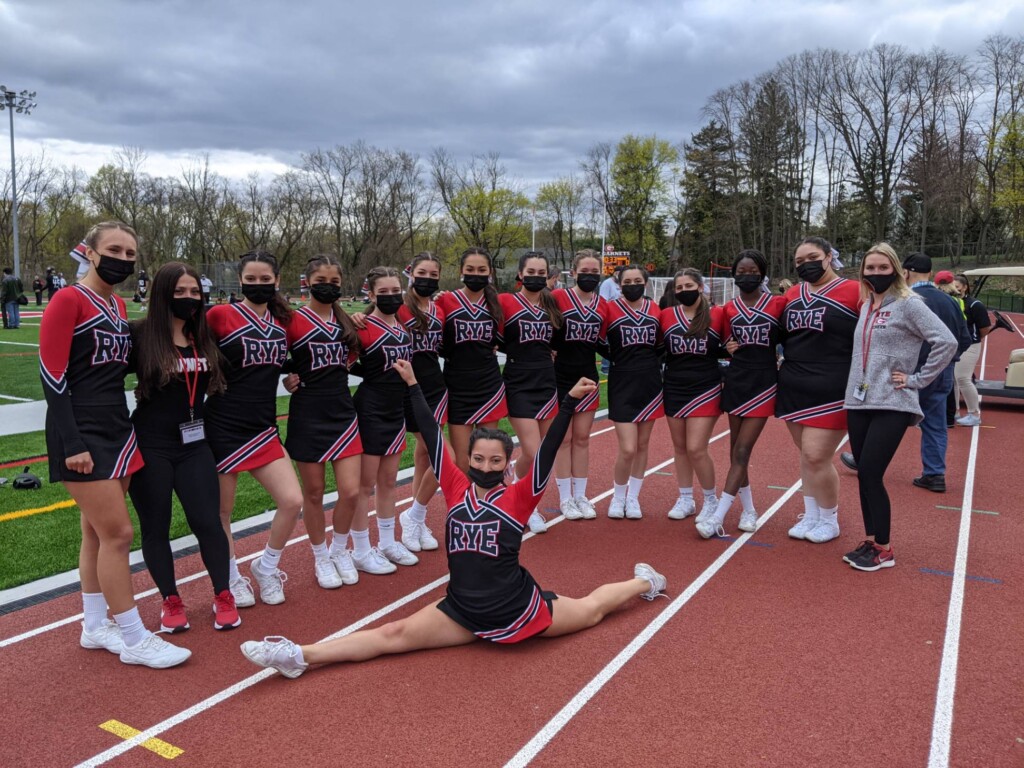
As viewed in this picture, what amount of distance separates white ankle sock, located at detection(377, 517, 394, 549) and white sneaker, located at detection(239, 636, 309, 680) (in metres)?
1.66

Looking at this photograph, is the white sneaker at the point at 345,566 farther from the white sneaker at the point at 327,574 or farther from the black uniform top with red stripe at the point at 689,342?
the black uniform top with red stripe at the point at 689,342

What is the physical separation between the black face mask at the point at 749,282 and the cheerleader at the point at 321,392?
2.86m

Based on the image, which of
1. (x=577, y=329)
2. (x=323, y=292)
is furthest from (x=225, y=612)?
(x=577, y=329)

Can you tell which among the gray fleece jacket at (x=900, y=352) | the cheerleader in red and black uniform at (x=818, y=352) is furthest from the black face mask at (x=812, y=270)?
the gray fleece jacket at (x=900, y=352)

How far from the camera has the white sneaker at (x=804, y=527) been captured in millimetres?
5590

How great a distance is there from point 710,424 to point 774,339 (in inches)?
31.7

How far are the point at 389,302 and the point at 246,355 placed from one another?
1033 millimetres

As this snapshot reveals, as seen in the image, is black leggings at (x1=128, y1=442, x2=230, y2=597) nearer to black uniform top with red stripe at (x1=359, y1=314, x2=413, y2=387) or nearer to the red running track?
the red running track

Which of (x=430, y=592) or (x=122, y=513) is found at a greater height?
(x=122, y=513)

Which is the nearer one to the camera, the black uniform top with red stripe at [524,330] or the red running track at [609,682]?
the red running track at [609,682]

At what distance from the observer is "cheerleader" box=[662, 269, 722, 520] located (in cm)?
559

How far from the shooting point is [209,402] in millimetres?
4082

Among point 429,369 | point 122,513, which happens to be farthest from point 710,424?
point 122,513

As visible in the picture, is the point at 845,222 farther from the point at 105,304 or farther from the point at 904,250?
the point at 105,304
